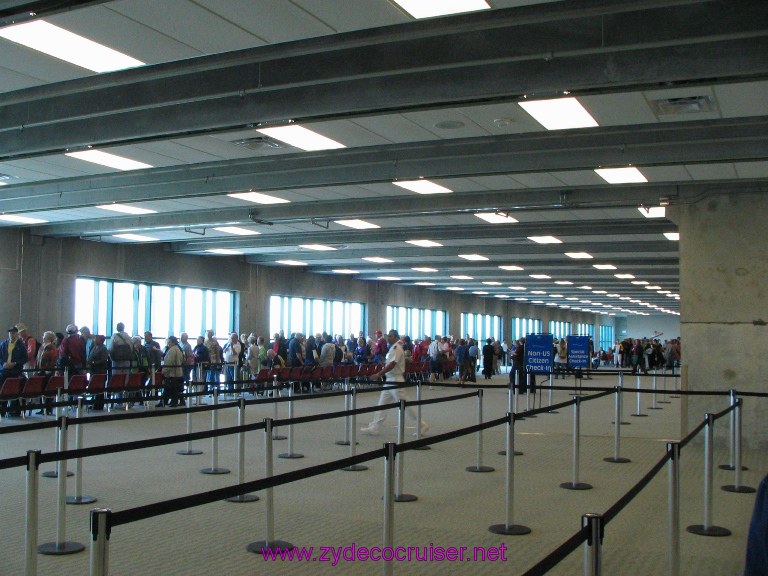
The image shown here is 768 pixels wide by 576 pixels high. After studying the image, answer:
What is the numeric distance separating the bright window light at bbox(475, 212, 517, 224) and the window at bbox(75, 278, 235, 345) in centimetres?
1282

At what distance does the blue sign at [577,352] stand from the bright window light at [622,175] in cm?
974

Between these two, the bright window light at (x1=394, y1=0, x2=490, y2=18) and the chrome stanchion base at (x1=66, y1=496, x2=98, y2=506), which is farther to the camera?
the chrome stanchion base at (x1=66, y1=496, x2=98, y2=506)

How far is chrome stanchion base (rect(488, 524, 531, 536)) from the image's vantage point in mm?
7119

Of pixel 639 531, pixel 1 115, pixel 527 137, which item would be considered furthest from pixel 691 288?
pixel 1 115

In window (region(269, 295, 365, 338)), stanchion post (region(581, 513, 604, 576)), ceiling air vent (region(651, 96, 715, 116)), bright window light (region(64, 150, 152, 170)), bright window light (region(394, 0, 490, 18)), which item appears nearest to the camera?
stanchion post (region(581, 513, 604, 576))

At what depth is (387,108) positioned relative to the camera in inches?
342

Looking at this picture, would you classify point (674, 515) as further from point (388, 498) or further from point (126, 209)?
point (126, 209)

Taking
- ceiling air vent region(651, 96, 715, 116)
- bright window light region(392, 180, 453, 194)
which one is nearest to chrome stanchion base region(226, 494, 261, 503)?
ceiling air vent region(651, 96, 715, 116)

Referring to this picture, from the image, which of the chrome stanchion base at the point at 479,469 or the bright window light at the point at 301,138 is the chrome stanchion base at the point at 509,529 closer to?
the chrome stanchion base at the point at 479,469

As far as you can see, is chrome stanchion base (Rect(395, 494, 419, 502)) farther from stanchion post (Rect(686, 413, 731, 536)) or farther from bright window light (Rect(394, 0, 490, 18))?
bright window light (Rect(394, 0, 490, 18))

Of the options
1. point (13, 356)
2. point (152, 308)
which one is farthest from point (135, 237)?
point (13, 356)

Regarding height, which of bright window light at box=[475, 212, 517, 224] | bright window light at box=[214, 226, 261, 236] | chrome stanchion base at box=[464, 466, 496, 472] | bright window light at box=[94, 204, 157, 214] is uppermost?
bright window light at box=[94, 204, 157, 214]

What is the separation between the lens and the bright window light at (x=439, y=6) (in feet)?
20.9

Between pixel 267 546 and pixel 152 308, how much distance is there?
21.5m
